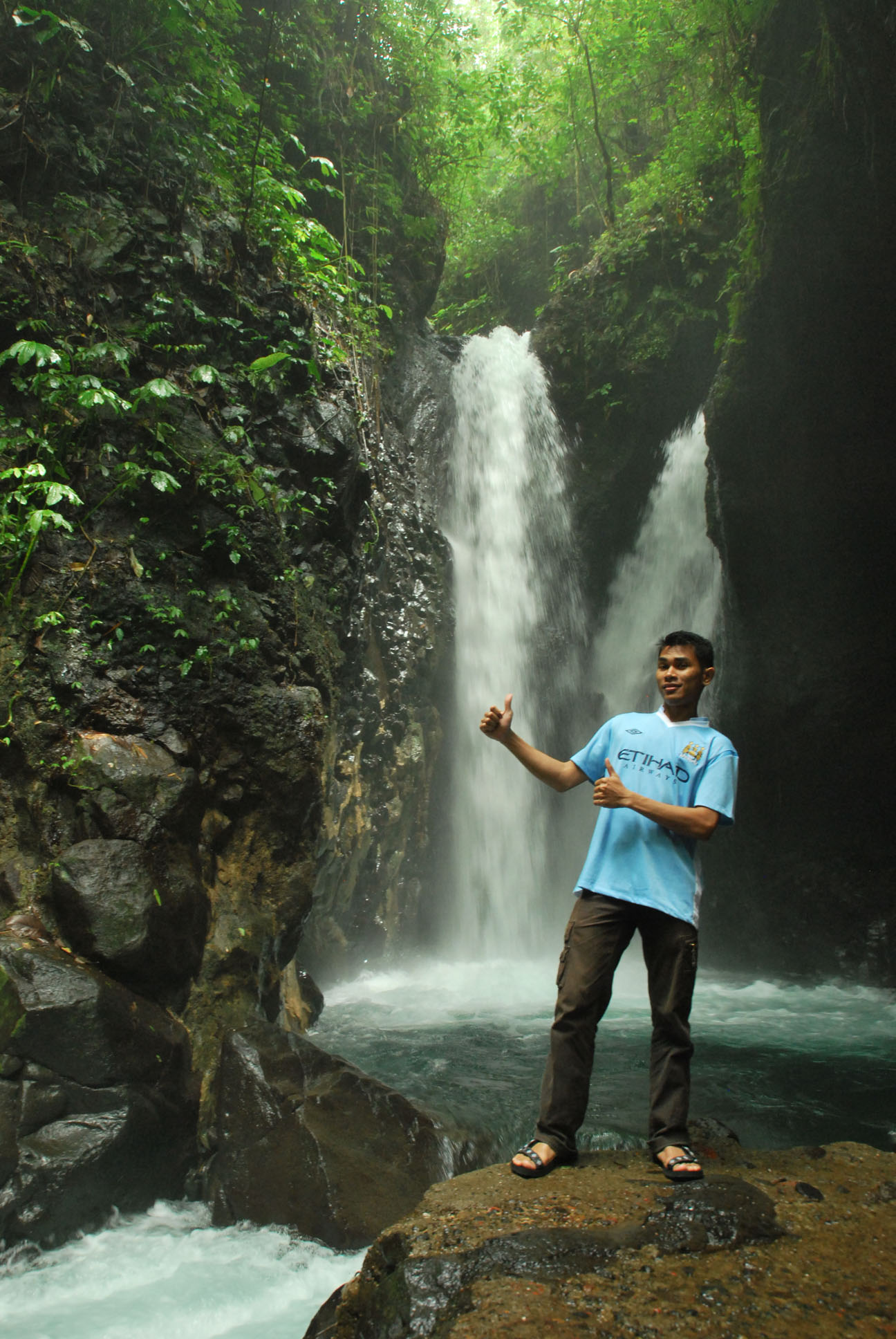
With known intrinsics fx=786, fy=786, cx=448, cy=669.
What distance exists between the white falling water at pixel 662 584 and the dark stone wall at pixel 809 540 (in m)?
0.79

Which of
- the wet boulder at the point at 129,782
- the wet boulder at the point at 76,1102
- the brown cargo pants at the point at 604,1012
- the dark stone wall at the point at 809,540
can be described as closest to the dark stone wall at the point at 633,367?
the dark stone wall at the point at 809,540

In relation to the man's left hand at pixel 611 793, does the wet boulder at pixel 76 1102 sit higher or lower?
lower

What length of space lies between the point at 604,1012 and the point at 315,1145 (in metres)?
2.01

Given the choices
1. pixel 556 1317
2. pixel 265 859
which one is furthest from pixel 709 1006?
pixel 556 1317

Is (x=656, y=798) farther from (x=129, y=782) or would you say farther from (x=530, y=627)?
(x=530, y=627)

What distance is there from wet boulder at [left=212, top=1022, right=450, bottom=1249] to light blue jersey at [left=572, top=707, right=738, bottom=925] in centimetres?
203

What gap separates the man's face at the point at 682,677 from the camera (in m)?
2.73

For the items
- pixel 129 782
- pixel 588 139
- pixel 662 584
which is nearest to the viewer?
pixel 129 782

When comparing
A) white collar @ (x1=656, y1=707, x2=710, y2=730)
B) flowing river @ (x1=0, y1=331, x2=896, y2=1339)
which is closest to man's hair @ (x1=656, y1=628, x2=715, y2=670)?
white collar @ (x1=656, y1=707, x2=710, y2=730)

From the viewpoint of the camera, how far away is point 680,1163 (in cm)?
229

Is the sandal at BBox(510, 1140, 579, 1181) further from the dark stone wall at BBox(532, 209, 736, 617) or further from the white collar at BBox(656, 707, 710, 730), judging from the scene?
the dark stone wall at BBox(532, 209, 736, 617)

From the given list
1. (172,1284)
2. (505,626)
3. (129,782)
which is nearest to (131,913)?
(129,782)

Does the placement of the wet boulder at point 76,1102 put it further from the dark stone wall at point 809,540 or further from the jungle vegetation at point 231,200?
the dark stone wall at point 809,540

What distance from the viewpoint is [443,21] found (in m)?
11.0
